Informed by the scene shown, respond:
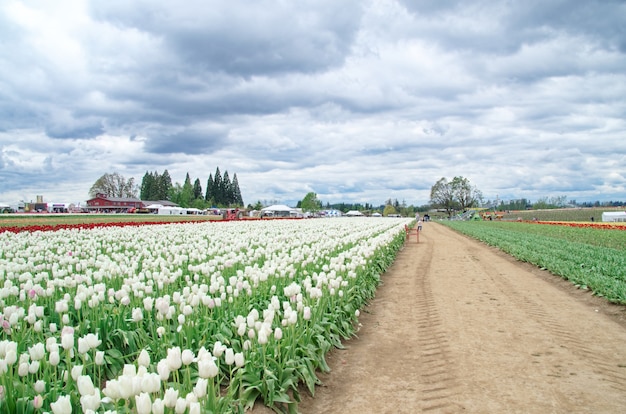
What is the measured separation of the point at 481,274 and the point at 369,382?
10.0 meters

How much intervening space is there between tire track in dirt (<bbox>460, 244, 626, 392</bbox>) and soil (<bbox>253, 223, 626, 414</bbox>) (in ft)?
0.06

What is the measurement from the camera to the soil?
17.0ft

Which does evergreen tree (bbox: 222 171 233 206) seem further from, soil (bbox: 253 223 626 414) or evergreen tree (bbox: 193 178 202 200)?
soil (bbox: 253 223 626 414)

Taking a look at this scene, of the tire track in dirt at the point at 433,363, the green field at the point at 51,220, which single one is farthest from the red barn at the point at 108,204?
the tire track in dirt at the point at 433,363

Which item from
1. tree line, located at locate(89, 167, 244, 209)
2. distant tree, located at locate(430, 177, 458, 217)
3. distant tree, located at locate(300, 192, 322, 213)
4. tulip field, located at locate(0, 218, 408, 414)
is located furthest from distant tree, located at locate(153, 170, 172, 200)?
tulip field, located at locate(0, 218, 408, 414)

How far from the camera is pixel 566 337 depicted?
7680 millimetres

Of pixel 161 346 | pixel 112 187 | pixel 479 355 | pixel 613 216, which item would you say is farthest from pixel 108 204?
pixel 479 355

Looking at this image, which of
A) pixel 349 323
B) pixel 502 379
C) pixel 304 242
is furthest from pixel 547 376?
pixel 304 242

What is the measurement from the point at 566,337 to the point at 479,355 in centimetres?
211

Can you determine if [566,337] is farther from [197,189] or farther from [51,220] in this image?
[197,189]

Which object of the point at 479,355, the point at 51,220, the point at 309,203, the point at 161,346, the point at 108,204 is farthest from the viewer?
the point at 309,203

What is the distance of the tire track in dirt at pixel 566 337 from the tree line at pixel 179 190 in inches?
4718

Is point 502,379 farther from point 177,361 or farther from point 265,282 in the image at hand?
point 177,361

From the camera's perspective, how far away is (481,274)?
14.7 metres
